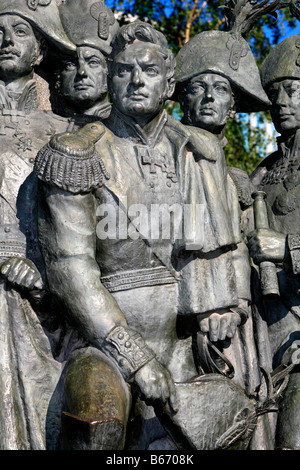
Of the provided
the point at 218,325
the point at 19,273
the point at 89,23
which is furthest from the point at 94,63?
the point at 218,325

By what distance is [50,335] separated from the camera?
650 centimetres

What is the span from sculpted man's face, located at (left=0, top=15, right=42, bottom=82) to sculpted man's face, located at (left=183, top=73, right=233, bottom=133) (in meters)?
1.19

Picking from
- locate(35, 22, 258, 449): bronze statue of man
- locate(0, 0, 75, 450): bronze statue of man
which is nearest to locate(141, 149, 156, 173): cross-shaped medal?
locate(35, 22, 258, 449): bronze statue of man

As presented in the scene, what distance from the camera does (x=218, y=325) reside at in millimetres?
6531

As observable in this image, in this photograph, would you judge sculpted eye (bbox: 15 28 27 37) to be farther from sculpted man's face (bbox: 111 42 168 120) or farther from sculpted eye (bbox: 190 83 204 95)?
sculpted eye (bbox: 190 83 204 95)

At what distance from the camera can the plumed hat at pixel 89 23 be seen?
7152 mm

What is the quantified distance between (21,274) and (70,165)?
2.57 ft

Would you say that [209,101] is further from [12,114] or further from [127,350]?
[127,350]

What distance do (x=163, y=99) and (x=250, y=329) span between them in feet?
5.70

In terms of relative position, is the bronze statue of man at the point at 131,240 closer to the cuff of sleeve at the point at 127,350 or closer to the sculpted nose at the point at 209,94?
the cuff of sleeve at the point at 127,350

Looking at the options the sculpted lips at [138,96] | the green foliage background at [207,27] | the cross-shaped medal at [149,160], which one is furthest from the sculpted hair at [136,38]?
the green foliage background at [207,27]

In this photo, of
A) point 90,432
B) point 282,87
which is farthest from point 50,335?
point 282,87

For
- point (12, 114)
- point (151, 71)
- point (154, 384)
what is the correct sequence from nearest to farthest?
1. point (154, 384)
2. point (151, 71)
3. point (12, 114)

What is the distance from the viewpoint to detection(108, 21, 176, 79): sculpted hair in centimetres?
638
